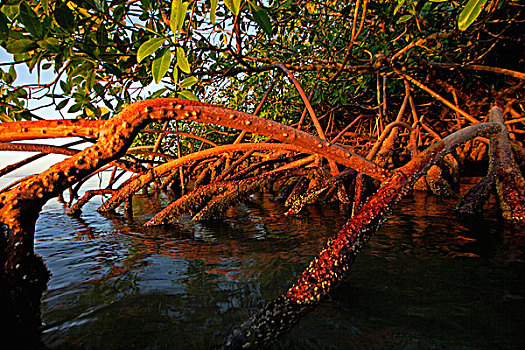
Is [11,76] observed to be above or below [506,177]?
above

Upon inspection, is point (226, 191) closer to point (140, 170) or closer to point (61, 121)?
point (140, 170)

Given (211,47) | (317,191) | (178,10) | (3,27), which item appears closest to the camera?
(178,10)

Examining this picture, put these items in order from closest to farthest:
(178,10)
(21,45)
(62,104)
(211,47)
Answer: (178,10) → (21,45) → (62,104) → (211,47)

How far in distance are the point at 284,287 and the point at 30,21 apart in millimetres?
1902

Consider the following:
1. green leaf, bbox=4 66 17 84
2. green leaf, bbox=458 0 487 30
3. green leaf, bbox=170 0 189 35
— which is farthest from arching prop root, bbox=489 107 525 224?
green leaf, bbox=4 66 17 84

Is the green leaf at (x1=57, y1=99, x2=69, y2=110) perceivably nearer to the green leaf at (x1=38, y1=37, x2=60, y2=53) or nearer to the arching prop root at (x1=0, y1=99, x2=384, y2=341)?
the green leaf at (x1=38, y1=37, x2=60, y2=53)

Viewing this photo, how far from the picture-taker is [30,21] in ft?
4.47

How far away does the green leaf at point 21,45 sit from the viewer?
1.43m

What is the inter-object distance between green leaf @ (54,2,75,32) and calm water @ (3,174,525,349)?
1474mm

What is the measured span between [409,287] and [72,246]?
290 cm

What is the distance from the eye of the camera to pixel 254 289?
186 cm

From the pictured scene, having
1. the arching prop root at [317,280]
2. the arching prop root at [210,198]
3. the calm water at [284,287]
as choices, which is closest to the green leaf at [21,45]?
the calm water at [284,287]

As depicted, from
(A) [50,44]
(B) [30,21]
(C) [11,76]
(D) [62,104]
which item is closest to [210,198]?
(D) [62,104]

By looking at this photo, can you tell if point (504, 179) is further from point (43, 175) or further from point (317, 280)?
point (43, 175)
